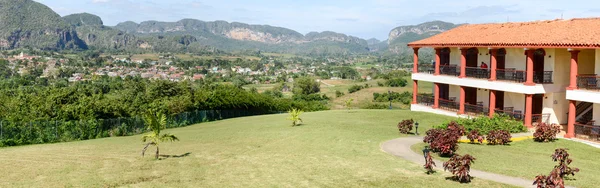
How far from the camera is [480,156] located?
1723 cm

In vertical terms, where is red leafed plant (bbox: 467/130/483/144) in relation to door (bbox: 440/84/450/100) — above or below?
below

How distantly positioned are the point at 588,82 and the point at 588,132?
2.37 metres

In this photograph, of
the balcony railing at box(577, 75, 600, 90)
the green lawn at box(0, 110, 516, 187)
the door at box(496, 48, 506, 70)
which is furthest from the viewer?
the door at box(496, 48, 506, 70)

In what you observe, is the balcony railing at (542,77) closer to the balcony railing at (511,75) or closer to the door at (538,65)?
the door at (538,65)

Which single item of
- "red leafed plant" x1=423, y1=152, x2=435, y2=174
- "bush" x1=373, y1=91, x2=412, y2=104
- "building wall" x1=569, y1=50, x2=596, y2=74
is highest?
"building wall" x1=569, y1=50, x2=596, y2=74

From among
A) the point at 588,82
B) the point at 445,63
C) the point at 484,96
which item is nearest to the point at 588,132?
the point at 588,82

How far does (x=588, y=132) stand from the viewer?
22641mm

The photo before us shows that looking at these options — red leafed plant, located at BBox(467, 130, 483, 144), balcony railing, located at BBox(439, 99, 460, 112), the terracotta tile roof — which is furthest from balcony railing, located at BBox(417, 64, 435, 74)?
red leafed plant, located at BBox(467, 130, 483, 144)

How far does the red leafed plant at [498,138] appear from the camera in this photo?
2050 cm

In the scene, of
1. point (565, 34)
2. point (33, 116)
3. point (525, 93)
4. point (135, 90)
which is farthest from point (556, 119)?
point (135, 90)

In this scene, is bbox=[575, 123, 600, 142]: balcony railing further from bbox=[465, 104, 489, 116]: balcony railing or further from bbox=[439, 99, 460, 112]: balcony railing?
bbox=[439, 99, 460, 112]: balcony railing

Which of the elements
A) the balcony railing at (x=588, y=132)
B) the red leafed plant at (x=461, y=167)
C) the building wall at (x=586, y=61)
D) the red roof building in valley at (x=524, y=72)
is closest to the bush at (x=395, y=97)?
the red roof building in valley at (x=524, y=72)

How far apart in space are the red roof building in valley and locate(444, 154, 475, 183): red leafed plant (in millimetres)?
Answer: 12172

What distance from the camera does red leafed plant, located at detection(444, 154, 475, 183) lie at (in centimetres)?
1312
